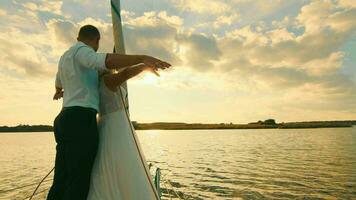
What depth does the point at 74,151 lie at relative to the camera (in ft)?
12.2

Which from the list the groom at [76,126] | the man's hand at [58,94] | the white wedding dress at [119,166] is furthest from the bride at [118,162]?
the man's hand at [58,94]

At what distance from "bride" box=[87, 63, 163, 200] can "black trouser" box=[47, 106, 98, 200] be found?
119mm

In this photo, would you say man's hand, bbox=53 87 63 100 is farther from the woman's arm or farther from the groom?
the woman's arm

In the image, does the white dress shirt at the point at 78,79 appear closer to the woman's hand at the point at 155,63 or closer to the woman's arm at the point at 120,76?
the woman's arm at the point at 120,76

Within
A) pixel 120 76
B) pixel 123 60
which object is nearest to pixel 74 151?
pixel 120 76

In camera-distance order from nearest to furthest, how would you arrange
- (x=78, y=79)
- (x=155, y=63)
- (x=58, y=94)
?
(x=155, y=63) < (x=78, y=79) < (x=58, y=94)

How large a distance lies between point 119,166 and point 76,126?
621 millimetres

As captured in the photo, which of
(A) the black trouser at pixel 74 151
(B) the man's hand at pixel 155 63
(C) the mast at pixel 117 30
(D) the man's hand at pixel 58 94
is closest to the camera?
(B) the man's hand at pixel 155 63

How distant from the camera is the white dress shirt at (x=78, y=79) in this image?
3777 millimetres

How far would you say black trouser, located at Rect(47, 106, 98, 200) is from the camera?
147 inches

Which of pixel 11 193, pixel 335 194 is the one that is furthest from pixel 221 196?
pixel 11 193

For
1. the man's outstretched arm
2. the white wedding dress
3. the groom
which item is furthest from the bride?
the man's outstretched arm

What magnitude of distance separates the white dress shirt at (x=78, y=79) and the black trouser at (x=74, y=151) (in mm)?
86

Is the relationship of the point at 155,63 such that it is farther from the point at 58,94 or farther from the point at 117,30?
the point at 58,94
